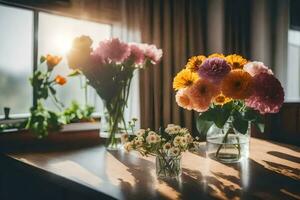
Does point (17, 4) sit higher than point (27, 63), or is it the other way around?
point (17, 4)

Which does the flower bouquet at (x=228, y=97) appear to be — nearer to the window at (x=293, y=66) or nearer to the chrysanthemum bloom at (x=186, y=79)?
the chrysanthemum bloom at (x=186, y=79)

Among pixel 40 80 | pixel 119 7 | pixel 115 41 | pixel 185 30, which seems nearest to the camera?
pixel 115 41

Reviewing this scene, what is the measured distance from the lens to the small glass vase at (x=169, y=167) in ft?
3.59

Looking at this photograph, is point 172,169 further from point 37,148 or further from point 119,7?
point 119,7

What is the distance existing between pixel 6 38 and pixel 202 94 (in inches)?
66.6

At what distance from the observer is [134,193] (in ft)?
3.11

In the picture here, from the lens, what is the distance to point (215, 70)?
3.82 feet

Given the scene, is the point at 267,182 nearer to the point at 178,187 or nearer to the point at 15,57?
the point at 178,187

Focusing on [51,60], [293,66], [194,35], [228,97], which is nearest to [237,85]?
[228,97]

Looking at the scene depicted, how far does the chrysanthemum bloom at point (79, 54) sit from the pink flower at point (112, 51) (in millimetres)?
32

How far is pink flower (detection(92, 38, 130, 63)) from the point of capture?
1349 millimetres

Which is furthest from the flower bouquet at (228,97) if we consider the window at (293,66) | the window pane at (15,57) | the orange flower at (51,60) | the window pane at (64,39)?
the window at (293,66)

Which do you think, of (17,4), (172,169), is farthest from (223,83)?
(17,4)

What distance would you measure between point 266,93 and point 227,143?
24 centimetres
